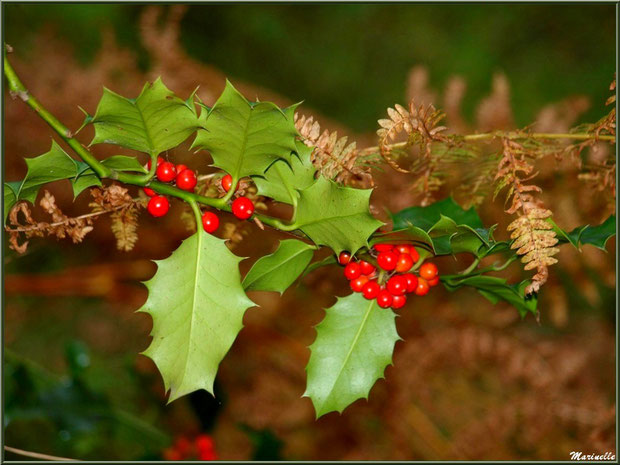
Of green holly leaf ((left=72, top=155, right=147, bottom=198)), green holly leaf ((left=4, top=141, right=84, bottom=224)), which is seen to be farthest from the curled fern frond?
green holly leaf ((left=4, top=141, right=84, bottom=224))

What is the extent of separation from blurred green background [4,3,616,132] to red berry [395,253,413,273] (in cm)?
325

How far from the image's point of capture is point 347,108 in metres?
4.52

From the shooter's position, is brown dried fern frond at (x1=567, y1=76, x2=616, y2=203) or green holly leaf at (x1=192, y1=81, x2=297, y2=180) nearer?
green holly leaf at (x1=192, y1=81, x2=297, y2=180)

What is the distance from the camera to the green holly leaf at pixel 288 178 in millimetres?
Answer: 1192

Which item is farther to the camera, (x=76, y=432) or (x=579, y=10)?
(x=579, y=10)

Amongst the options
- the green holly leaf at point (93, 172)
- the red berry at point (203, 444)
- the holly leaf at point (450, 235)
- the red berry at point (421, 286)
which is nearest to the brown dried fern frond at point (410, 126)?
the holly leaf at point (450, 235)

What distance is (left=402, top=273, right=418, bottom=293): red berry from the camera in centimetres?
126

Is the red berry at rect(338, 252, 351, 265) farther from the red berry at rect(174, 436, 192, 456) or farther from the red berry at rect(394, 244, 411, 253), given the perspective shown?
the red berry at rect(174, 436, 192, 456)

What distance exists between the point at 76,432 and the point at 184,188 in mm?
1671

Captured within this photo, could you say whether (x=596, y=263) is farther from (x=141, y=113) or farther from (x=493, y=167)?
(x=141, y=113)

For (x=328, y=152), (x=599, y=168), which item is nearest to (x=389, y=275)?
(x=328, y=152)

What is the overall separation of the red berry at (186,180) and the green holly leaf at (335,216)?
0.79 feet

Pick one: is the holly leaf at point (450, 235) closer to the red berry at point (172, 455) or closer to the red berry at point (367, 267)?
the red berry at point (367, 267)

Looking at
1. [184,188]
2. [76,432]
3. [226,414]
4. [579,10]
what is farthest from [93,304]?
[579,10]
